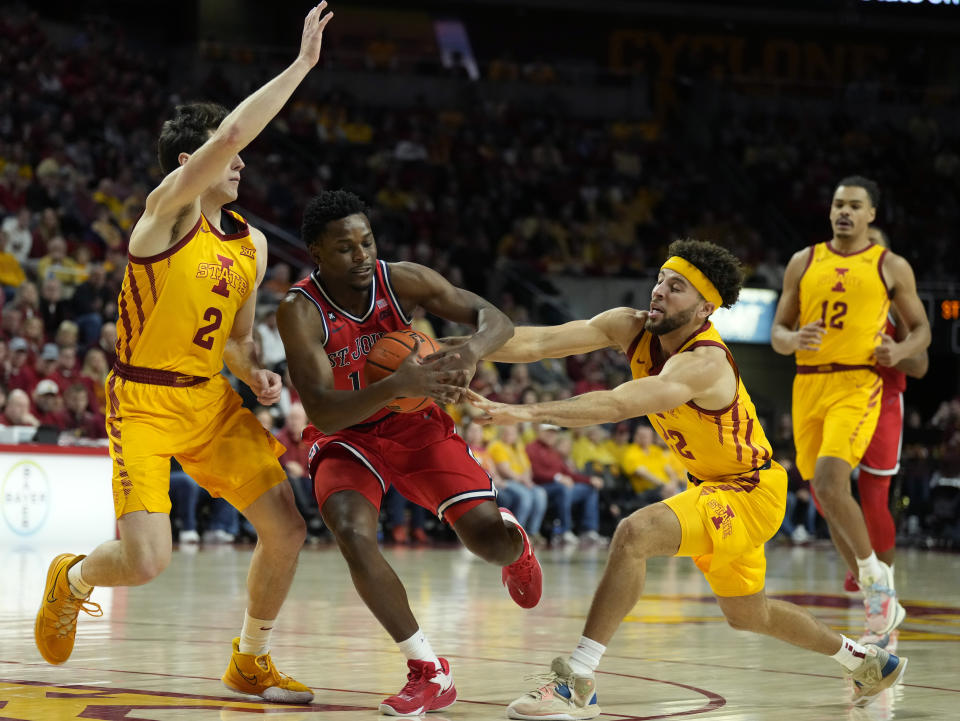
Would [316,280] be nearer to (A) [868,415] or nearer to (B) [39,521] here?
(A) [868,415]

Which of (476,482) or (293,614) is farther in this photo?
(293,614)

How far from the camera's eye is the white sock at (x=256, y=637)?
4945mm

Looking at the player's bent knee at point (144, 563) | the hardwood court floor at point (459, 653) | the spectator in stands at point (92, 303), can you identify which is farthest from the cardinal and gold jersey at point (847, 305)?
the spectator in stands at point (92, 303)

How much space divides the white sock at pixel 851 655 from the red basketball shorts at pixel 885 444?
8.80 ft

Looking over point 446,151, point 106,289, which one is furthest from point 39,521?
point 446,151

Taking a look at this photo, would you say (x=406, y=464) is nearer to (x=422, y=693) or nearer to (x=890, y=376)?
(x=422, y=693)

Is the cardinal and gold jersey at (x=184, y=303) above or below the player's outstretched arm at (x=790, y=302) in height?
below

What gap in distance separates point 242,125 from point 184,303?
759mm

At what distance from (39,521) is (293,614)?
476 cm

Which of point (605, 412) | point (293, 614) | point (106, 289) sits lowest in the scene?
point (293, 614)

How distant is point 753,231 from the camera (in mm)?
22812

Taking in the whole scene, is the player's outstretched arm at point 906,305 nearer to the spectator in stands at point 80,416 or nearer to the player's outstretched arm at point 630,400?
the player's outstretched arm at point 630,400

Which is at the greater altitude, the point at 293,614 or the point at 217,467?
the point at 217,467

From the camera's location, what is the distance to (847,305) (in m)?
7.51
